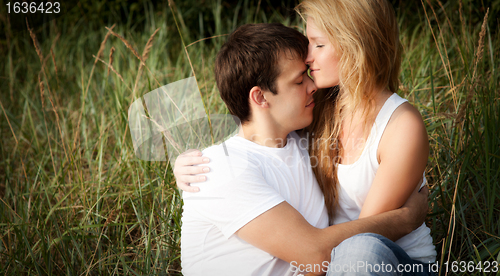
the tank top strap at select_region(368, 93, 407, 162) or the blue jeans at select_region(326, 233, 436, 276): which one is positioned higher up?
the tank top strap at select_region(368, 93, 407, 162)

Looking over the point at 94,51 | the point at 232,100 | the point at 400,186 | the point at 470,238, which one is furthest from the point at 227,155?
the point at 94,51

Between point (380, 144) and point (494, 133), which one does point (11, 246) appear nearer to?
point (380, 144)

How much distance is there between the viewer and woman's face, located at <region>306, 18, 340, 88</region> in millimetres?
1689

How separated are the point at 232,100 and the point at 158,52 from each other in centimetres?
212

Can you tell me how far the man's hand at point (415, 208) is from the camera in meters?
1.58

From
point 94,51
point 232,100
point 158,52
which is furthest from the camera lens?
point 94,51

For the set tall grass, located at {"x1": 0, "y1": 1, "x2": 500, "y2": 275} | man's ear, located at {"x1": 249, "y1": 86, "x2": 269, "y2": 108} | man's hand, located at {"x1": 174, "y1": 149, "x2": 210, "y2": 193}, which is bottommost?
tall grass, located at {"x1": 0, "y1": 1, "x2": 500, "y2": 275}

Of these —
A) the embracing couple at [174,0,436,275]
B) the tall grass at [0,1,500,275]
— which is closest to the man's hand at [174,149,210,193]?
the embracing couple at [174,0,436,275]

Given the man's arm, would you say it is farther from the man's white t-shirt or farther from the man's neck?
the man's neck

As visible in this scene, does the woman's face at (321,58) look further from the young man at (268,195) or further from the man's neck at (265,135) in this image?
the man's neck at (265,135)

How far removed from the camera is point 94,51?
14.0 feet

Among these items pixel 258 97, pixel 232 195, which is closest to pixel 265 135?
pixel 258 97

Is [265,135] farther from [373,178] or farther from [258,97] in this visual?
[373,178]

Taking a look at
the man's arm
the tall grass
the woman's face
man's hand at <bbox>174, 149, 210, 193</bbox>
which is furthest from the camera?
the tall grass
